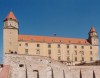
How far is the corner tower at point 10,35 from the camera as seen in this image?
2692 inches

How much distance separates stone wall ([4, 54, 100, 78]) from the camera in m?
42.9

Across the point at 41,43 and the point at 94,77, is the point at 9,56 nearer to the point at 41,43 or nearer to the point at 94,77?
the point at 94,77

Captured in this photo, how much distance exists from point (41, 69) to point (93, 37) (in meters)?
41.6

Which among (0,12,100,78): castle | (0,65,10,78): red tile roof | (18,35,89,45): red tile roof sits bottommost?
(0,65,10,78): red tile roof

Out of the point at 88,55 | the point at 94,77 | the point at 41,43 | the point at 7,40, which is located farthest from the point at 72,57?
the point at 94,77

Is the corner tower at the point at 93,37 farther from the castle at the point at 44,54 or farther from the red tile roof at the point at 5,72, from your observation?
the red tile roof at the point at 5,72

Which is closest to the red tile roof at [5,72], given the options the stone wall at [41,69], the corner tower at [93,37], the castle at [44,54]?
the castle at [44,54]

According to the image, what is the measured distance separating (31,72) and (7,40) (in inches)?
1079

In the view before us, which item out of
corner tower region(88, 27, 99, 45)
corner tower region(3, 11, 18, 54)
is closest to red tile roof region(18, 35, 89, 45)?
corner tower region(88, 27, 99, 45)

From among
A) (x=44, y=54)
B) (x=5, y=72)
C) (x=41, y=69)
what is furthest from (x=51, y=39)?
(x=5, y=72)

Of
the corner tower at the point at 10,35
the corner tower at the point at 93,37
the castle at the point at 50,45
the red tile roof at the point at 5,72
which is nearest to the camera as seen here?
the red tile roof at the point at 5,72

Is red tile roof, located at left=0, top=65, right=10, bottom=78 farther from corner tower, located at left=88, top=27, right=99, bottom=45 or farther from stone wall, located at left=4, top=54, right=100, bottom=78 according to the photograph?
corner tower, located at left=88, top=27, right=99, bottom=45

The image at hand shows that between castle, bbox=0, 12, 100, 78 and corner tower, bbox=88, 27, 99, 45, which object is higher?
corner tower, bbox=88, 27, 99, 45

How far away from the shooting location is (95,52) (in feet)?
265
